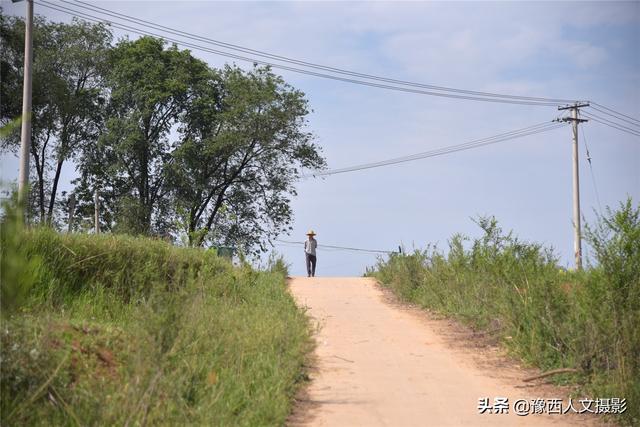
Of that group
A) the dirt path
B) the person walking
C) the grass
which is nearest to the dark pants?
the person walking

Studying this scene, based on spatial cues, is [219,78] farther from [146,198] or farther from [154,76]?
[146,198]

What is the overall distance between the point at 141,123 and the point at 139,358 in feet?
95.6

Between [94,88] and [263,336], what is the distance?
98.1ft

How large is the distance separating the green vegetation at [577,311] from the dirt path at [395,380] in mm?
687

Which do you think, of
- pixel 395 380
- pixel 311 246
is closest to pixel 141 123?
pixel 311 246

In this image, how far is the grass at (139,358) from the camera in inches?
224

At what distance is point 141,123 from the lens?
33.7 metres

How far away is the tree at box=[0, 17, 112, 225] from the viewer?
106 ft

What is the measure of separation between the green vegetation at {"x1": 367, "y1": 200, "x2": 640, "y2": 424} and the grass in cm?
303

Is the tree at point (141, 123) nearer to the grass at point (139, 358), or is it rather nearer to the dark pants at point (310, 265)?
the dark pants at point (310, 265)

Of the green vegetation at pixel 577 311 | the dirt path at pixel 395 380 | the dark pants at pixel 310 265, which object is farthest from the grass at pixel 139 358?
the dark pants at pixel 310 265

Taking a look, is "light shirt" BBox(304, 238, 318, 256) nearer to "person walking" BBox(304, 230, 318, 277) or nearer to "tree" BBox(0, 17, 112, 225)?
→ "person walking" BBox(304, 230, 318, 277)

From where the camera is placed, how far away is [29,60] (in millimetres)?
17094

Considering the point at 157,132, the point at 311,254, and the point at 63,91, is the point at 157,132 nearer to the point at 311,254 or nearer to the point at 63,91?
the point at 63,91
